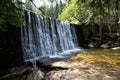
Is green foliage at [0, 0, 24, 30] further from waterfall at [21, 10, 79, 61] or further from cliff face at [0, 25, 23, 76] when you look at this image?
cliff face at [0, 25, 23, 76]

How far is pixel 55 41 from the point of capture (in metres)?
15.4

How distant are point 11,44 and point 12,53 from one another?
1.60ft

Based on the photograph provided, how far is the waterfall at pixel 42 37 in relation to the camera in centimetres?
1132

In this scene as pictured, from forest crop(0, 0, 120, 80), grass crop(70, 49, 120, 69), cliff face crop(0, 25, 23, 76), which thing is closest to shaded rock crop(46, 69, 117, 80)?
forest crop(0, 0, 120, 80)

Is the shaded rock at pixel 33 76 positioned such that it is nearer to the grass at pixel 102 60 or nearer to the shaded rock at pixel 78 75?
the shaded rock at pixel 78 75

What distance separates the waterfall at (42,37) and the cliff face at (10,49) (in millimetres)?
538

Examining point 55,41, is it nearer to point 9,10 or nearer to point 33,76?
point 33,76

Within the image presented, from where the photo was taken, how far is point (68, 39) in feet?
61.0

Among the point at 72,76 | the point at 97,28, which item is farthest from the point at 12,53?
the point at 97,28

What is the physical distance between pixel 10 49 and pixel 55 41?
5.94 metres

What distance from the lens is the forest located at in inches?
206

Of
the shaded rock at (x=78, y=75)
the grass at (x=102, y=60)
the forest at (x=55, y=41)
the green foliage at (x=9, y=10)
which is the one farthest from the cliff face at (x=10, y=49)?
the green foliage at (x=9, y=10)

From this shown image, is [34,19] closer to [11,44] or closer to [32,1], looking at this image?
[11,44]

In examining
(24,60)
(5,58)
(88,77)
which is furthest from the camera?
(24,60)
